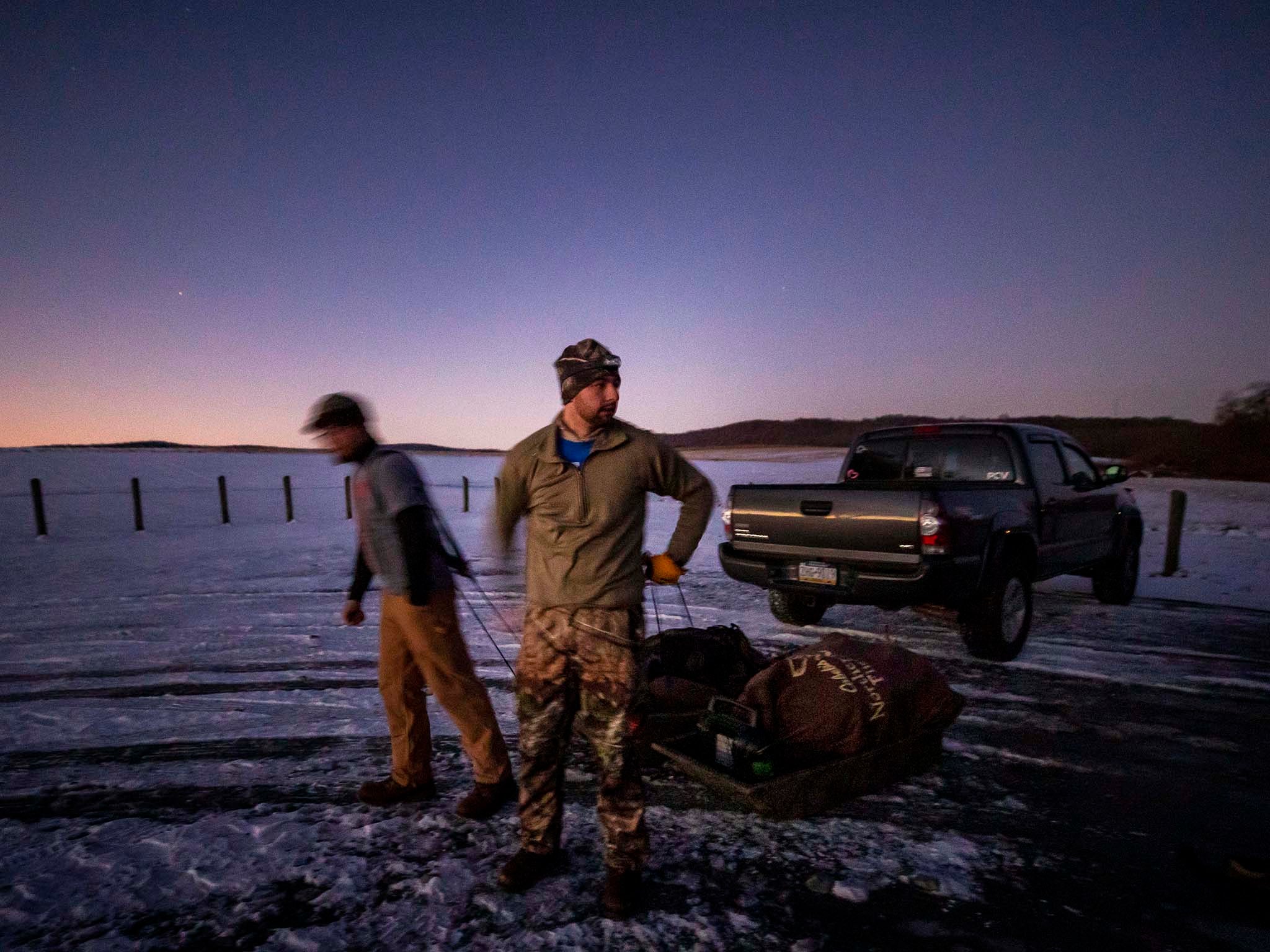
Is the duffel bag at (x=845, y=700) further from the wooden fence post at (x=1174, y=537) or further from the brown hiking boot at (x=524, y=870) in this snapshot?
the wooden fence post at (x=1174, y=537)

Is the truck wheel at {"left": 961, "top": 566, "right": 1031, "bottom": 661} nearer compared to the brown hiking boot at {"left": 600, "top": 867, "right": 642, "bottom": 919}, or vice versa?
the brown hiking boot at {"left": 600, "top": 867, "right": 642, "bottom": 919}

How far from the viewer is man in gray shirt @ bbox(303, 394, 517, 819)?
9.77 feet

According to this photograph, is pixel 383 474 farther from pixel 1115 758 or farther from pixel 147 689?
pixel 1115 758

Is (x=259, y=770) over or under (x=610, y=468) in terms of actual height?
under

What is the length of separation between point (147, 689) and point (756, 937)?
15.7ft

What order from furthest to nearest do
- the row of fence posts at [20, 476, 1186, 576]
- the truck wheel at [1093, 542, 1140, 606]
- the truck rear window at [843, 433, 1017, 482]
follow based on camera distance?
1. the row of fence posts at [20, 476, 1186, 576]
2. the truck wheel at [1093, 542, 1140, 606]
3. the truck rear window at [843, 433, 1017, 482]

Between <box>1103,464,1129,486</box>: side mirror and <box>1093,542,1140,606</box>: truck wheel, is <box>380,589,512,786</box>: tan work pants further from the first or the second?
<box>1093,542,1140,606</box>: truck wheel

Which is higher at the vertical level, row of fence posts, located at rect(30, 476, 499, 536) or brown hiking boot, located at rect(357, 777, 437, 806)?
row of fence posts, located at rect(30, 476, 499, 536)

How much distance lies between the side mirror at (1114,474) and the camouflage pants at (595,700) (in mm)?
6496

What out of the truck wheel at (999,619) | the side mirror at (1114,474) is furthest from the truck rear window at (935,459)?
the side mirror at (1114,474)

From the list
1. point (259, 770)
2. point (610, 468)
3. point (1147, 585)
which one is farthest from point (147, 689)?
point (1147, 585)

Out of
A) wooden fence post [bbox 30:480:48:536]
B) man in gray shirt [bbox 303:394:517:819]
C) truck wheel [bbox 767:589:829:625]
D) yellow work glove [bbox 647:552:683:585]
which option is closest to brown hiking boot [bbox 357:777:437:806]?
man in gray shirt [bbox 303:394:517:819]

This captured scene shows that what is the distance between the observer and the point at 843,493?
17.4 ft

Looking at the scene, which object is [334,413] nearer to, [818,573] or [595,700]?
[595,700]
